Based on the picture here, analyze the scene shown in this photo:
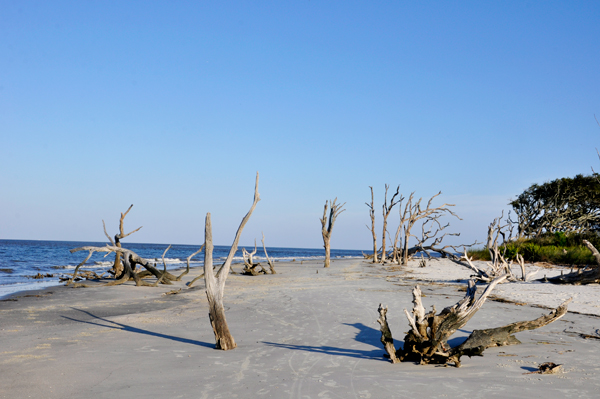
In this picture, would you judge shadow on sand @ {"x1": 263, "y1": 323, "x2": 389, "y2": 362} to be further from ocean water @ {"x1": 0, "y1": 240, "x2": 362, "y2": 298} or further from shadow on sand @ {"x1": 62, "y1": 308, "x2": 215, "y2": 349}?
ocean water @ {"x1": 0, "y1": 240, "x2": 362, "y2": 298}

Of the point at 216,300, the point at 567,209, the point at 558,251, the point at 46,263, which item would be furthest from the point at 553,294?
the point at 46,263

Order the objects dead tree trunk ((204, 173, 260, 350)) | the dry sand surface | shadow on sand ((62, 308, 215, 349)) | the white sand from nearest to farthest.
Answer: the dry sand surface, dead tree trunk ((204, 173, 260, 350)), shadow on sand ((62, 308, 215, 349)), the white sand

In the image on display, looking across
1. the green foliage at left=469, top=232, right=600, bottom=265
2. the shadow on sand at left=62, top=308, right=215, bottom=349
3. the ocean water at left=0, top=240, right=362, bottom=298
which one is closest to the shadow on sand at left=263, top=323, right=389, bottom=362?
the shadow on sand at left=62, top=308, right=215, bottom=349

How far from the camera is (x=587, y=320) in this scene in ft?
25.0

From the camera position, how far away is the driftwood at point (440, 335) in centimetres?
513

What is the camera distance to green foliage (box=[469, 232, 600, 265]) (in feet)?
60.2

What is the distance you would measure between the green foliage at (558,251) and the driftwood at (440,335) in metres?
11.5

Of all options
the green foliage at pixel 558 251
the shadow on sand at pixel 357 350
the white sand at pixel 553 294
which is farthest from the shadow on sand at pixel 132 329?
the green foliage at pixel 558 251

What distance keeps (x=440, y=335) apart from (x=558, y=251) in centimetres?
1796

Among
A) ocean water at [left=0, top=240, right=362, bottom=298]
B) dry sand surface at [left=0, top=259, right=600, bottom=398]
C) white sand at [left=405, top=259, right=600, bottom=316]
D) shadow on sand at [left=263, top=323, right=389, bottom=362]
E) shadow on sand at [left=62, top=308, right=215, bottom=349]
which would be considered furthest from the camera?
ocean water at [left=0, top=240, right=362, bottom=298]

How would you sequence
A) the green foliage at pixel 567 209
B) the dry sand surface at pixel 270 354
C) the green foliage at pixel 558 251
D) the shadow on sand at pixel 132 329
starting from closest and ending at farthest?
the dry sand surface at pixel 270 354, the shadow on sand at pixel 132 329, the green foliage at pixel 558 251, the green foliage at pixel 567 209

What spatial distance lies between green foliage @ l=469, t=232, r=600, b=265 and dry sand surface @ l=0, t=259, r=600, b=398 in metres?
9.36

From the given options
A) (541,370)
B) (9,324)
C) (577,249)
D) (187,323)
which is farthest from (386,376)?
(577,249)

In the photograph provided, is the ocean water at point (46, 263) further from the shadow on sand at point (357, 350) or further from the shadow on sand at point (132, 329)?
the shadow on sand at point (357, 350)
